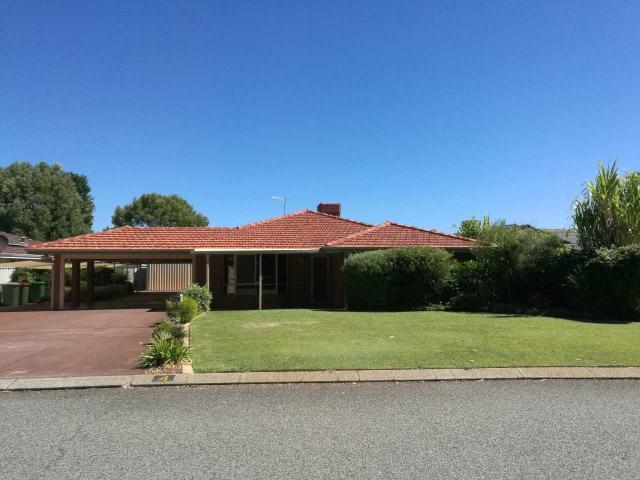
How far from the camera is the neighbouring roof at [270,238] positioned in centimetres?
1909

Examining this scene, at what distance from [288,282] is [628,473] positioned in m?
16.9

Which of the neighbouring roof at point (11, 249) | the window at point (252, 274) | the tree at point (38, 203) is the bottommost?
the window at point (252, 274)

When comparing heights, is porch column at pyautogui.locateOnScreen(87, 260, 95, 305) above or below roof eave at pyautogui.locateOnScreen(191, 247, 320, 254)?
below

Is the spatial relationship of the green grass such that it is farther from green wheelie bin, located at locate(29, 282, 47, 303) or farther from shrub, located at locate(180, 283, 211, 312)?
green wheelie bin, located at locate(29, 282, 47, 303)

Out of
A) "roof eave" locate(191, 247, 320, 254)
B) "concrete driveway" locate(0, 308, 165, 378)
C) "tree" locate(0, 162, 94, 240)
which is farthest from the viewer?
"tree" locate(0, 162, 94, 240)

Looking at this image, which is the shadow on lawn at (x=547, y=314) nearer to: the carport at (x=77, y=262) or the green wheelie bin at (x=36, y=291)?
the carport at (x=77, y=262)

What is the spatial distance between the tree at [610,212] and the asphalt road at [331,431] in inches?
379

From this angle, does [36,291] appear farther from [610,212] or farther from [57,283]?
[610,212]

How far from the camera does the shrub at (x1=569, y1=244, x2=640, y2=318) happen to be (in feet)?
44.2

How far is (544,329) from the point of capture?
10.9 metres

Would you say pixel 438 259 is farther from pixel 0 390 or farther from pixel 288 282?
pixel 0 390

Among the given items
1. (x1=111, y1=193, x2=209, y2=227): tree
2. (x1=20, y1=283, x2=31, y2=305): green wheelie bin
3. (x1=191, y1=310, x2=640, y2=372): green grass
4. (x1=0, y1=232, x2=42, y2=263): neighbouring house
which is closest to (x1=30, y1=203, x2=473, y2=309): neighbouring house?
(x1=0, y1=232, x2=42, y2=263): neighbouring house

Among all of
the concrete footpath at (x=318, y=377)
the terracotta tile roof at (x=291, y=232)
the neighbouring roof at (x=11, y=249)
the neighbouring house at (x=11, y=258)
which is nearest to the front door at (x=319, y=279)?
A: the terracotta tile roof at (x=291, y=232)

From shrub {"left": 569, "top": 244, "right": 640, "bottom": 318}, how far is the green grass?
1.83 metres
